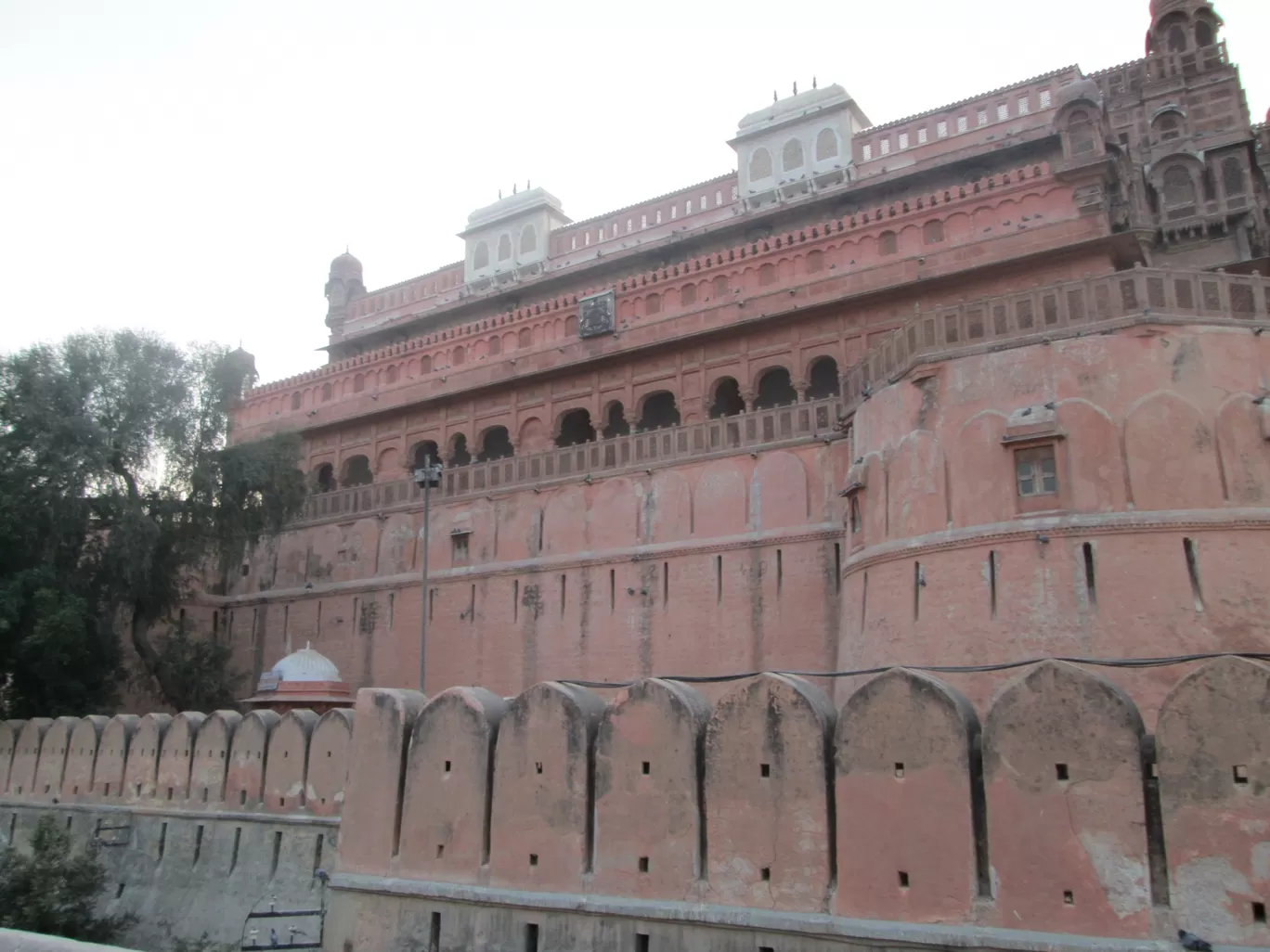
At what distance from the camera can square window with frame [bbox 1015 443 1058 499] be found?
1364 cm

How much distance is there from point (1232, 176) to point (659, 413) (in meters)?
14.2

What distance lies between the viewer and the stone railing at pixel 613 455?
20094mm

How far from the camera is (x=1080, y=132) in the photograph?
21703 millimetres

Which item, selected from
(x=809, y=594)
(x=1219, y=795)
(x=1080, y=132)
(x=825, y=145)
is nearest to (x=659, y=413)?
(x=809, y=594)

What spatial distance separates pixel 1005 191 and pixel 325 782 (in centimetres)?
1681

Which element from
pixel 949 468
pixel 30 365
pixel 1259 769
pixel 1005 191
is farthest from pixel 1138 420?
pixel 30 365

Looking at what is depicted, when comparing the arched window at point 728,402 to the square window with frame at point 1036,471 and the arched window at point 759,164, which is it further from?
the square window with frame at point 1036,471

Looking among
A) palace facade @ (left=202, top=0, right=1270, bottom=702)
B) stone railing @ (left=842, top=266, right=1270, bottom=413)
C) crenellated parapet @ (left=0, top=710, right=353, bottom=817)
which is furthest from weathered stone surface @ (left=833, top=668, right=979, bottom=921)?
stone railing @ (left=842, top=266, right=1270, bottom=413)

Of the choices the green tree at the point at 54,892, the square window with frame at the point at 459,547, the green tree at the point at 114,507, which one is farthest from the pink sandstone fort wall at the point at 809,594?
the green tree at the point at 114,507

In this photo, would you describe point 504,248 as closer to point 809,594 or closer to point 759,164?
point 759,164

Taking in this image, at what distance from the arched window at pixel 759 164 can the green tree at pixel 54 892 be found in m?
25.4

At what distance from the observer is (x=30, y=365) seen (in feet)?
74.6

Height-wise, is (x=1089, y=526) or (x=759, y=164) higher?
(x=759, y=164)

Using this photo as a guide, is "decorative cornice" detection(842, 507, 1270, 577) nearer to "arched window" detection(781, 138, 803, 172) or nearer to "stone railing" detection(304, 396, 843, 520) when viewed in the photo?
"stone railing" detection(304, 396, 843, 520)
